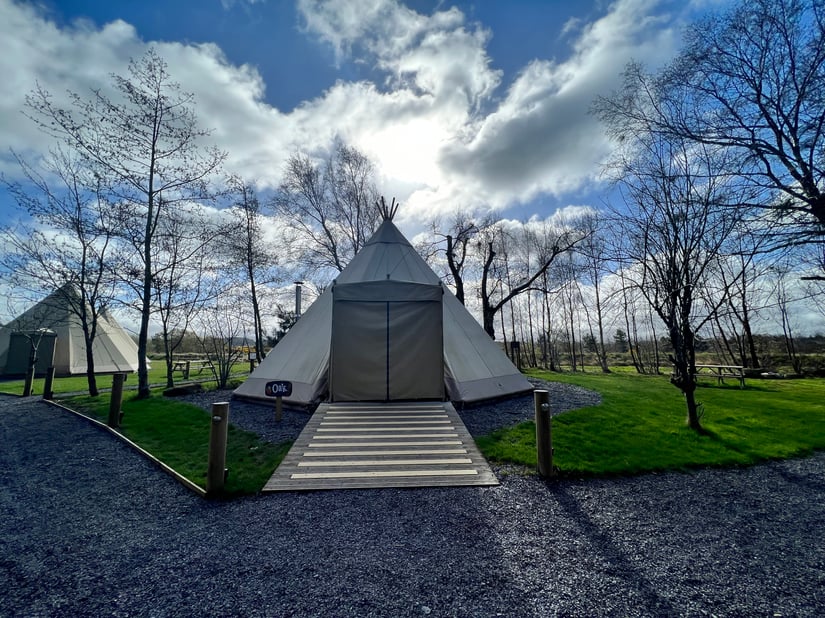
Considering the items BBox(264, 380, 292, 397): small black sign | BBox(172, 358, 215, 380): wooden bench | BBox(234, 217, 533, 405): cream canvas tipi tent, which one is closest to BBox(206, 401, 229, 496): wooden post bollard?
BBox(264, 380, 292, 397): small black sign

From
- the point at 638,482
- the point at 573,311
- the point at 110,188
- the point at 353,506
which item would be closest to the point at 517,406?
the point at 638,482

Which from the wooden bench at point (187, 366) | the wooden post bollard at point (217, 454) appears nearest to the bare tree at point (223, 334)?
the wooden bench at point (187, 366)

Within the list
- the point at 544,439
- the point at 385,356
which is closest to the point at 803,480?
the point at 544,439

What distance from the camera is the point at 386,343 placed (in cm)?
687

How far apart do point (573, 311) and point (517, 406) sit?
48.9 ft

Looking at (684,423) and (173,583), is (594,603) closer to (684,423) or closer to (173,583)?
(173,583)

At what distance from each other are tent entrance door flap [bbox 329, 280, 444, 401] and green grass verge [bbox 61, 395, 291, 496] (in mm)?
2052

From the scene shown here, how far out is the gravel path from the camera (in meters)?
1.99

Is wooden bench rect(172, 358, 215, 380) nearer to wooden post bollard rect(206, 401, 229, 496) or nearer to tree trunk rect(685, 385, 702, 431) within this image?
wooden post bollard rect(206, 401, 229, 496)

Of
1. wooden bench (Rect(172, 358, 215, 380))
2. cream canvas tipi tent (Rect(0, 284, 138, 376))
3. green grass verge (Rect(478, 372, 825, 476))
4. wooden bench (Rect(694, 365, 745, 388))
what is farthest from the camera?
cream canvas tipi tent (Rect(0, 284, 138, 376))

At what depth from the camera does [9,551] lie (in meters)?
2.57

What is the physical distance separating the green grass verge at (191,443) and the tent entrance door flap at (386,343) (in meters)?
2.05

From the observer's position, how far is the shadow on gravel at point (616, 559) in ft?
6.35

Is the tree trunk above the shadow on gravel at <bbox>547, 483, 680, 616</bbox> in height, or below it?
above
